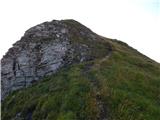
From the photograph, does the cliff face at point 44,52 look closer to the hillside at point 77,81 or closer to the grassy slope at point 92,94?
the hillside at point 77,81

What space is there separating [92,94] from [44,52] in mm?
28871

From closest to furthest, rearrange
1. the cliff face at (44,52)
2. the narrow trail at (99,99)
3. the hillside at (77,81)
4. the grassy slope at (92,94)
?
the narrow trail at (99,99)
the grassy slope at (92,94)
the hillside at (77,81)
the cliff face at (44,52)

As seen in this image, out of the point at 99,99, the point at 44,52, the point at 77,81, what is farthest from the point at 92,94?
the point at 44,52

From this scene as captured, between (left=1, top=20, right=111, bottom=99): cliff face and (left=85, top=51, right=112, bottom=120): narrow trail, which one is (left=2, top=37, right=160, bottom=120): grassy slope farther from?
(left=1, top=20, right=111, bottom=99): cliff face

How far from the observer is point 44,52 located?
91438 millimetres

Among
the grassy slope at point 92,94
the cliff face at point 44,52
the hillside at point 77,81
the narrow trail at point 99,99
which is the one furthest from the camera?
the cliff face at point 44,52

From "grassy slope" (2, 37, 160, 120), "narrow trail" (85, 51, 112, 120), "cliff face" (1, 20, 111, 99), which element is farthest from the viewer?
"cliff face" (1, 20, 111, 99)

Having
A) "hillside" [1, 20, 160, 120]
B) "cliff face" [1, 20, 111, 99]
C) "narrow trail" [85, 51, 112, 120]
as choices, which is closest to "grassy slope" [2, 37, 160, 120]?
"hillside" [1, 20, 160, 120]

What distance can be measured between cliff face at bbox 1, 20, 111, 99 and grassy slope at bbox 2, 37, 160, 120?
451 cm

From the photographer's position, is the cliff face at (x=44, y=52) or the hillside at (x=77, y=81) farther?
the cliff face at (x=44, y=52)

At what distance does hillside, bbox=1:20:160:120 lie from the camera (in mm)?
62562

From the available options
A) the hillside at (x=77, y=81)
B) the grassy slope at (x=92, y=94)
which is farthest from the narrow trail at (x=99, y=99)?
the grassy slope at (x=92, y=94)

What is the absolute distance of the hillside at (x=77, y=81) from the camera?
2463 inches

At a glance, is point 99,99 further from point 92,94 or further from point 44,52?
point 44,52
